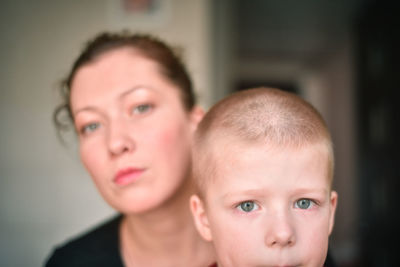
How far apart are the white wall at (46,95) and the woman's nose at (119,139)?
49.8 inches

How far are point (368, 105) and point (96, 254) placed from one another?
3384 mm

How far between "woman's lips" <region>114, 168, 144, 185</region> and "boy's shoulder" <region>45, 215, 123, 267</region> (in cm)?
29

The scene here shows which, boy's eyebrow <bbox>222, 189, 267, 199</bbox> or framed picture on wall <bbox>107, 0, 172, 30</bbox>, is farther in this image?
framed picture on wall <bbox>107, 0, 172, 30</bbox>

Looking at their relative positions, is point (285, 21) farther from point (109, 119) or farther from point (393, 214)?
point (109, 119)

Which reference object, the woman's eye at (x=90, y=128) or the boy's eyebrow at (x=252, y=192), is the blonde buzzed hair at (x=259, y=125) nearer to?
the boy's eyebrow at (x=252, y=192)

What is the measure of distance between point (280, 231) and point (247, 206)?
87 mm

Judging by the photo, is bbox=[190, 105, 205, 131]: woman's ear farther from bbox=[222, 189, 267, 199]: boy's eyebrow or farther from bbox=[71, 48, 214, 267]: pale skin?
bbox=[222, 189, 267, 199]: boy's eyebrow

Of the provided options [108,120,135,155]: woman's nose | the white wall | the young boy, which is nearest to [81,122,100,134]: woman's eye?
[108,120,135,155]: woman's nose

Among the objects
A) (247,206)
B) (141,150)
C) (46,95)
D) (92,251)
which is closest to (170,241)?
(92,251)

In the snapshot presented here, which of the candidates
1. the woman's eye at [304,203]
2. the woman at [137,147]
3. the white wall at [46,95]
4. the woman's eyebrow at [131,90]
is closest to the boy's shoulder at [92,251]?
the woman at [137,147]

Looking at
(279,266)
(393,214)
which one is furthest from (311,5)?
(279,266)

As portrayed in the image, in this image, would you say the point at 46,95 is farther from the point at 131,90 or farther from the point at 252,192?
the point at 252,192

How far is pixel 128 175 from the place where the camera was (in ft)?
3.04

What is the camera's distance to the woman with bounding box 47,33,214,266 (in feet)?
3.07
